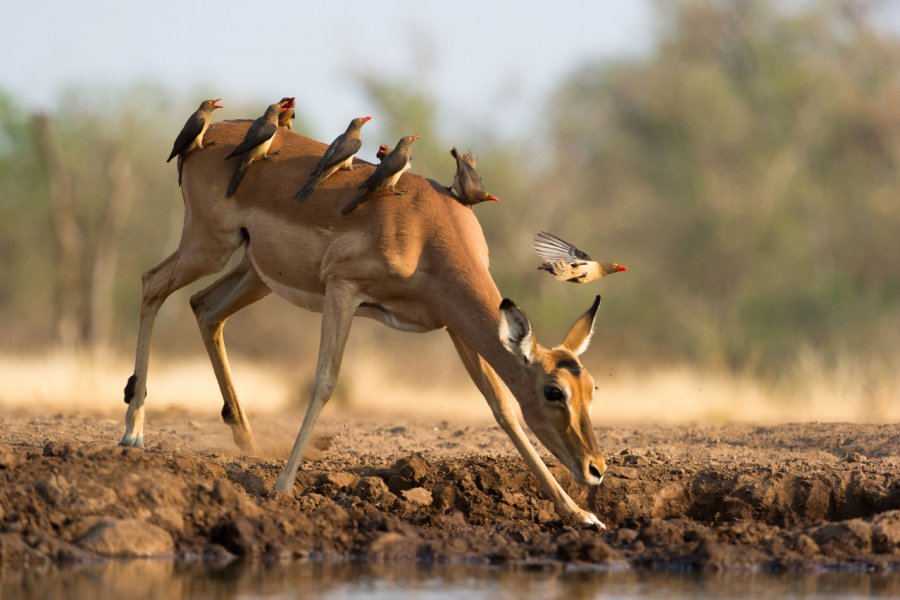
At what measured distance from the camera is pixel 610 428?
562 inches

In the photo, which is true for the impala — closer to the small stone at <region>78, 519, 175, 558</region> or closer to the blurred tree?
the small stone at <region>78, 519, 175, 558</region>

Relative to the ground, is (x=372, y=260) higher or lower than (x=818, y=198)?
lower

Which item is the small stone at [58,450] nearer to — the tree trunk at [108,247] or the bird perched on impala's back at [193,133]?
the bird perched on impala's back at [193,133]

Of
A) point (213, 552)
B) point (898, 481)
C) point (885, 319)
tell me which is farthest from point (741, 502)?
point (885, 319)

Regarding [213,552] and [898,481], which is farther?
[898,481]

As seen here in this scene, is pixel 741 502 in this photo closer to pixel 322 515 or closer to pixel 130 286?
pixel 322 515

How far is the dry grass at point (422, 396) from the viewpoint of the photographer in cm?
1733

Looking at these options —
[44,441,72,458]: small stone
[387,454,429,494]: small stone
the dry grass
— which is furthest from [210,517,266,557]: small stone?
the dry grass

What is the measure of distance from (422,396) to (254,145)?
1195 cm

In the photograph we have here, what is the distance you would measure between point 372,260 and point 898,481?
427 centimetres

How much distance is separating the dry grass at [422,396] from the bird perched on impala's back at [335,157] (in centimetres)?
618

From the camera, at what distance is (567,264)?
32.1ft

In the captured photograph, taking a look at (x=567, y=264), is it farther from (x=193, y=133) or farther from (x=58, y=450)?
(x=58, y=450)

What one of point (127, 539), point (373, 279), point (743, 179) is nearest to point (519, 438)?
point (373, 279)
